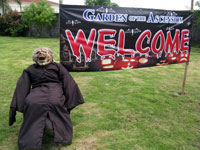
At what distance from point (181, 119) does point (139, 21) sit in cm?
220

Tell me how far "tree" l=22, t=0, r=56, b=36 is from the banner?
1892 cm

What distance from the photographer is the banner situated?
152 inches

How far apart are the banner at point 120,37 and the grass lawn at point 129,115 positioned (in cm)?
89

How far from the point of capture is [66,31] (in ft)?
12.4

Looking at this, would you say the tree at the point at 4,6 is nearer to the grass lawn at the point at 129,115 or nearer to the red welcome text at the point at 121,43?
the grass lawn at the point at 129,115

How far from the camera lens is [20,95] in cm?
A: 306

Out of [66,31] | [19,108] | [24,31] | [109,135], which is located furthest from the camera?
[24,31]

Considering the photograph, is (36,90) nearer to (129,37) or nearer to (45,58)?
(45,58)

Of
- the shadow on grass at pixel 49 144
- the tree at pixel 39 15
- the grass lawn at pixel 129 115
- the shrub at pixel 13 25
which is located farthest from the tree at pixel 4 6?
the shadow on grass at pixel 49 144

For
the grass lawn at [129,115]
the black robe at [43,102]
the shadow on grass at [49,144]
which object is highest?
the black robe at [43,102]

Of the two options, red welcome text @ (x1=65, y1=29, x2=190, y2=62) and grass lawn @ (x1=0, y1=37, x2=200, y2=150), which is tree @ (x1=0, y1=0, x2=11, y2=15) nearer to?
grass lawn @ (x1=0, y1=37, x2=200, y2=150)

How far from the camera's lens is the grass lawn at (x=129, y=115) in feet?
10.3

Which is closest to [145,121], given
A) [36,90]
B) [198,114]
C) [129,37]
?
[198,114]

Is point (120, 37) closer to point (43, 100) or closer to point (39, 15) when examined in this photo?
point (43, 100)
